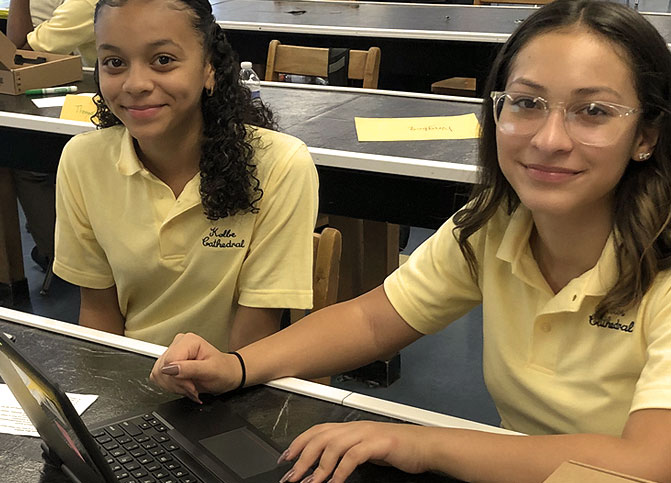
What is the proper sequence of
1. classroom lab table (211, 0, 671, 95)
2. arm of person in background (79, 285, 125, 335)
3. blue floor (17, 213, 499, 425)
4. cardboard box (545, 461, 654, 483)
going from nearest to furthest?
cardboard box (545, 461, 654, 483), arm of person in background (79, 285, 125, 335), blue floor (17, 213, 499, 425), classroom lab table (211, 0, 671, 95)

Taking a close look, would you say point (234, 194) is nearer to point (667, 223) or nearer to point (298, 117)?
point (667, 223)

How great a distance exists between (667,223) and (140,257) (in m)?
0.90

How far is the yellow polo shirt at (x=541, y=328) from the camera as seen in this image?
1052 mm

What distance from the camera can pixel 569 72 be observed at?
1018 millimetres

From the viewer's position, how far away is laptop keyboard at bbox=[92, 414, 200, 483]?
36.7 inches

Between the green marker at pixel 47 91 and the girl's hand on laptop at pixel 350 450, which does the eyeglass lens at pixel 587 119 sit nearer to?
the girl's hand on laptop at pixel 350 450

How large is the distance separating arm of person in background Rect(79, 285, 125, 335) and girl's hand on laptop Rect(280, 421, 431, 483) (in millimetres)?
737

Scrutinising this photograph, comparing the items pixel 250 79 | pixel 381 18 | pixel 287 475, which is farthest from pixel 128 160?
pixel 381 18

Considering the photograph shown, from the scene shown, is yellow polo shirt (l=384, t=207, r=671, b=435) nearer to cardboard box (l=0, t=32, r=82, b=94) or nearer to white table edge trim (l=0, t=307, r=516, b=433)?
white table edge trim (l=0, t=307, r=516, b=433)

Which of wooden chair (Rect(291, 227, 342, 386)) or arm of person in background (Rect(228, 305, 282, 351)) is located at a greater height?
wooden chair (Rect(291, 227, 342, 386))

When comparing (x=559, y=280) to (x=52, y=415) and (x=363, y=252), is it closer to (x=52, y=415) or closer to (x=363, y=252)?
(x=52, y=415)

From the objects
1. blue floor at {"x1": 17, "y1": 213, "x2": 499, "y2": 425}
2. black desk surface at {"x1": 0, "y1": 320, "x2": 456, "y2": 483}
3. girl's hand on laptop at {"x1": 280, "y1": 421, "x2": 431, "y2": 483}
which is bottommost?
blue floor at {"x1": 17, "y1": 213, "x2": 499, "y2": 425}

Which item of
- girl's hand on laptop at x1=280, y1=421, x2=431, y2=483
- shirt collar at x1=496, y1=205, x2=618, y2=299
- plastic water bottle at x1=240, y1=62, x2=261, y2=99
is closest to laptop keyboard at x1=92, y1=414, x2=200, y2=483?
girl's hand on laptop at x1=280, y1=421, x2=431, y2=483

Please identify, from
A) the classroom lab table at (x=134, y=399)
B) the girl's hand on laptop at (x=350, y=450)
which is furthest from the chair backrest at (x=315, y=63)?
the girl's hand on laptop at (x=350, y=450)
